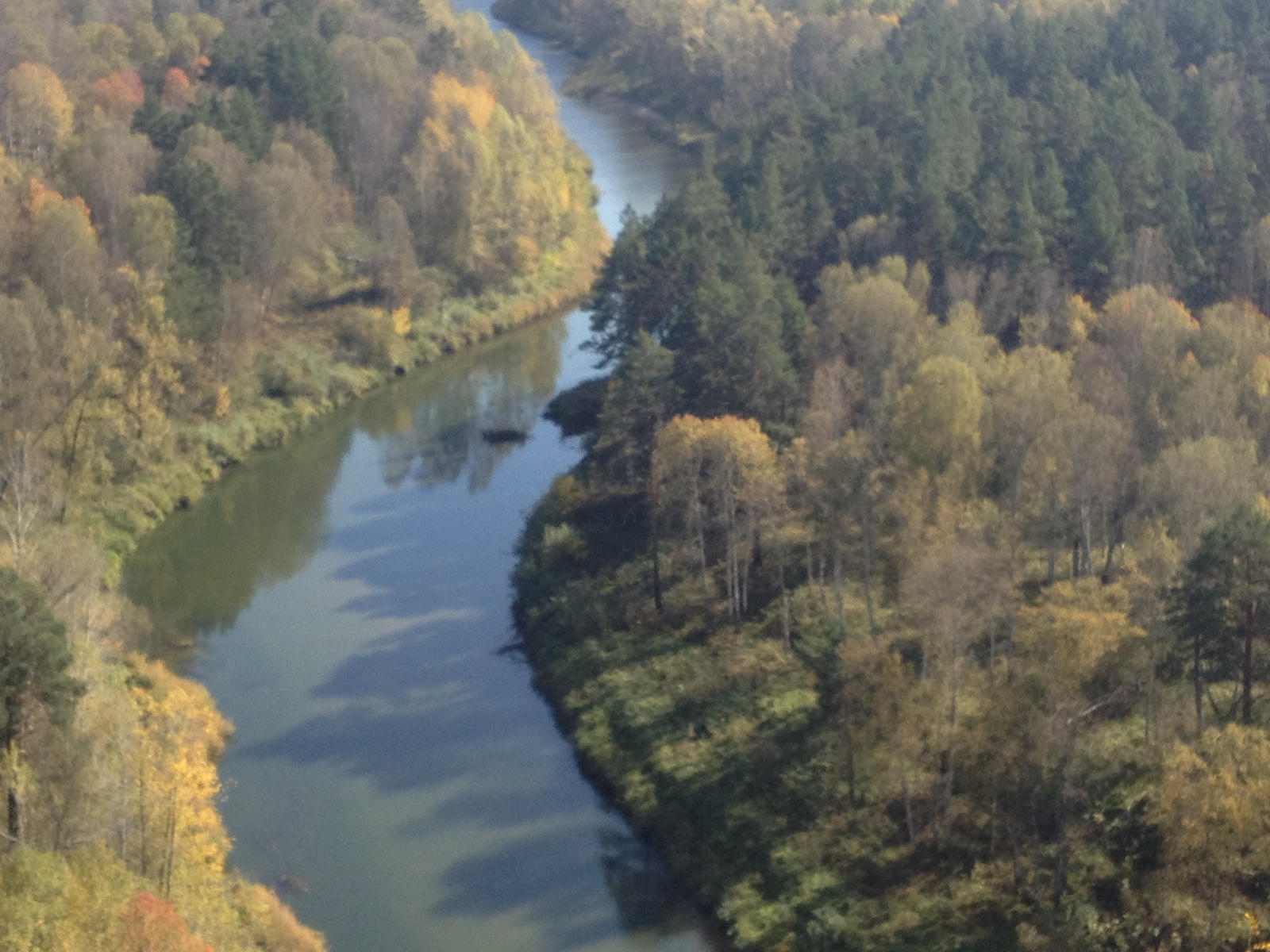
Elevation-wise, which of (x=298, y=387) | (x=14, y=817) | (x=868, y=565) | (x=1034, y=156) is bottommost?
(x=14, y=817)

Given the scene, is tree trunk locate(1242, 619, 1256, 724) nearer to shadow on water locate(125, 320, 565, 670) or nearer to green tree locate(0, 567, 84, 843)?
green tree locate(0, 567, 84, 843)

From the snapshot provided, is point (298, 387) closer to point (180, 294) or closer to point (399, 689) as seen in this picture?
point (180, 294)

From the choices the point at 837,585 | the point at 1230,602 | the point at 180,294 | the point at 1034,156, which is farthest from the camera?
the point at 1034,156

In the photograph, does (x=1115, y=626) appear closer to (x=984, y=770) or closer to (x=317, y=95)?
(x=984, y=770)

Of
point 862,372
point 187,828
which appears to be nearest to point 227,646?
point 187,828

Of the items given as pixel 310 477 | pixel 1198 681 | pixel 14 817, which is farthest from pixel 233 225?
pixel 1198 681

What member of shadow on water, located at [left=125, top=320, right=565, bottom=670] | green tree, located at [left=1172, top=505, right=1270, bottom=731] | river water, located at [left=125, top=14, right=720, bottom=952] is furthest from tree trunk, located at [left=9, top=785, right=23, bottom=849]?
green tree, located at [left=1172, top=505, right=1270, bottom=731]
